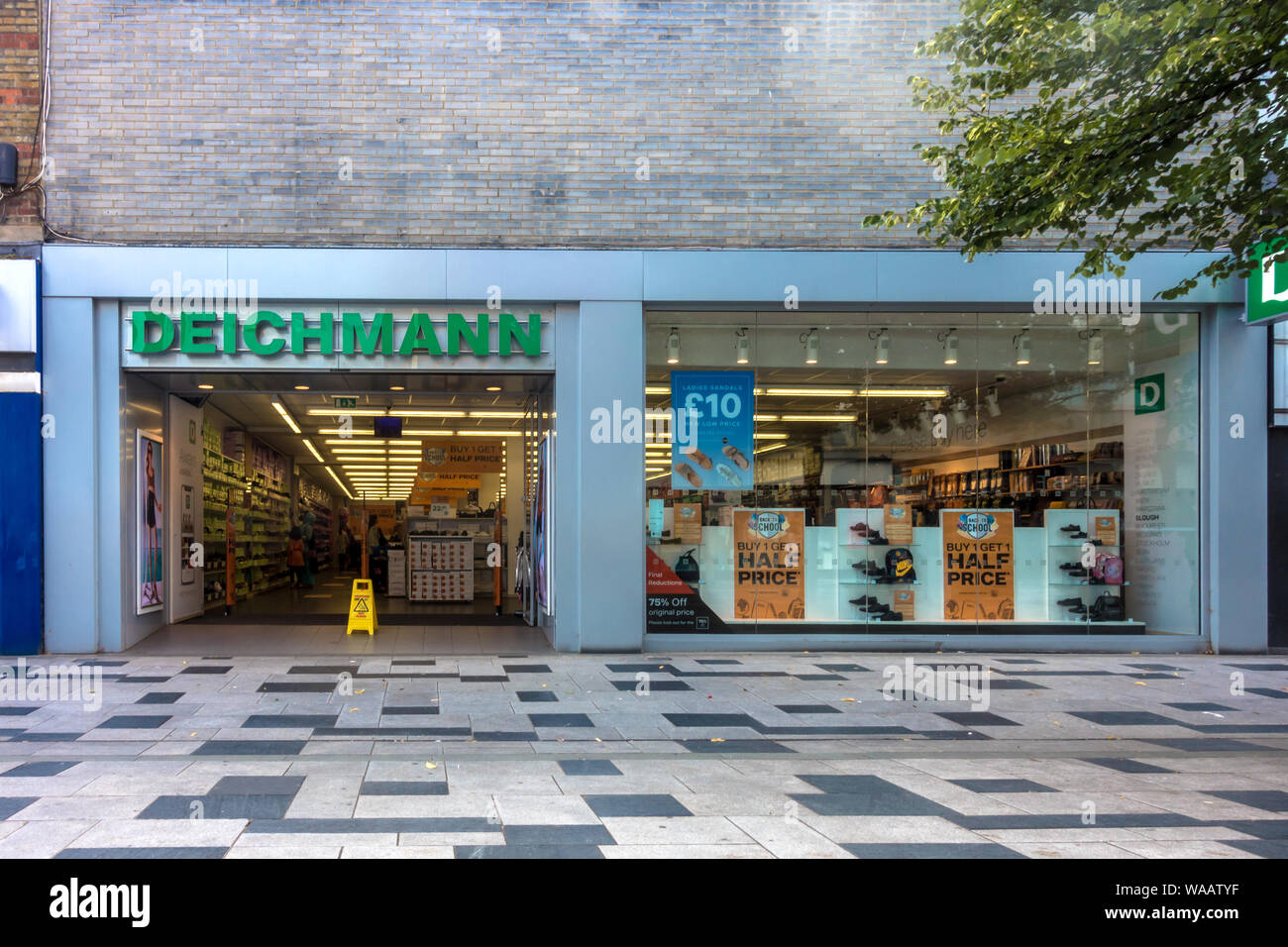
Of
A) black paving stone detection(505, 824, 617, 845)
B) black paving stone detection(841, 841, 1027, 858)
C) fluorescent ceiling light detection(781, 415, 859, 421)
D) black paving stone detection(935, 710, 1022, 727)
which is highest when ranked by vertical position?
fluorescent ceiling light detection(781, 415, 859, 421)

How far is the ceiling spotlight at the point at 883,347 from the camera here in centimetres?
1216

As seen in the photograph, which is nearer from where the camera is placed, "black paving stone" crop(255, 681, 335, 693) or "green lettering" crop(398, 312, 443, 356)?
"black paving stone" crop(255, 681, 335, 693)

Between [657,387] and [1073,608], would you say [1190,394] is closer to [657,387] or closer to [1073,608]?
[1073,608]

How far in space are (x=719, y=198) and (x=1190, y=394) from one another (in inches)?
243

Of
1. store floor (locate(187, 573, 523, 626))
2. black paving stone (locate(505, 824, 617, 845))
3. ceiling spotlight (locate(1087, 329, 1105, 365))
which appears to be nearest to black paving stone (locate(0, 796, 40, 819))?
black paving stone (locate(505, 824, 617, 845))

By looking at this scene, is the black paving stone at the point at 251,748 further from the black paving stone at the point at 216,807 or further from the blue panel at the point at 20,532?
the blue panel at the point at 20,532

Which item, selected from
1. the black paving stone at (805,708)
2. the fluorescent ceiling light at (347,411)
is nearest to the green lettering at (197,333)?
the fluorescent ceiling light at (347,411)

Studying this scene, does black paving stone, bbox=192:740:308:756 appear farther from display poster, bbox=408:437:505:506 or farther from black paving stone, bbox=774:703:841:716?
display poster, bbox=408:437:505:506

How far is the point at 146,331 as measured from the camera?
10945 millimetres

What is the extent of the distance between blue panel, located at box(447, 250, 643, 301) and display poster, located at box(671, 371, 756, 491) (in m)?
1.37

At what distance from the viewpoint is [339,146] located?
1118 cm

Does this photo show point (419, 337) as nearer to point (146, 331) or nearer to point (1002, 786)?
point (146, 331)

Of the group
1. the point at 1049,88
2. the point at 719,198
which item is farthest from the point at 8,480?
the point at 1049,88

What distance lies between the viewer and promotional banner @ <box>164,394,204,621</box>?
43.4 ft
